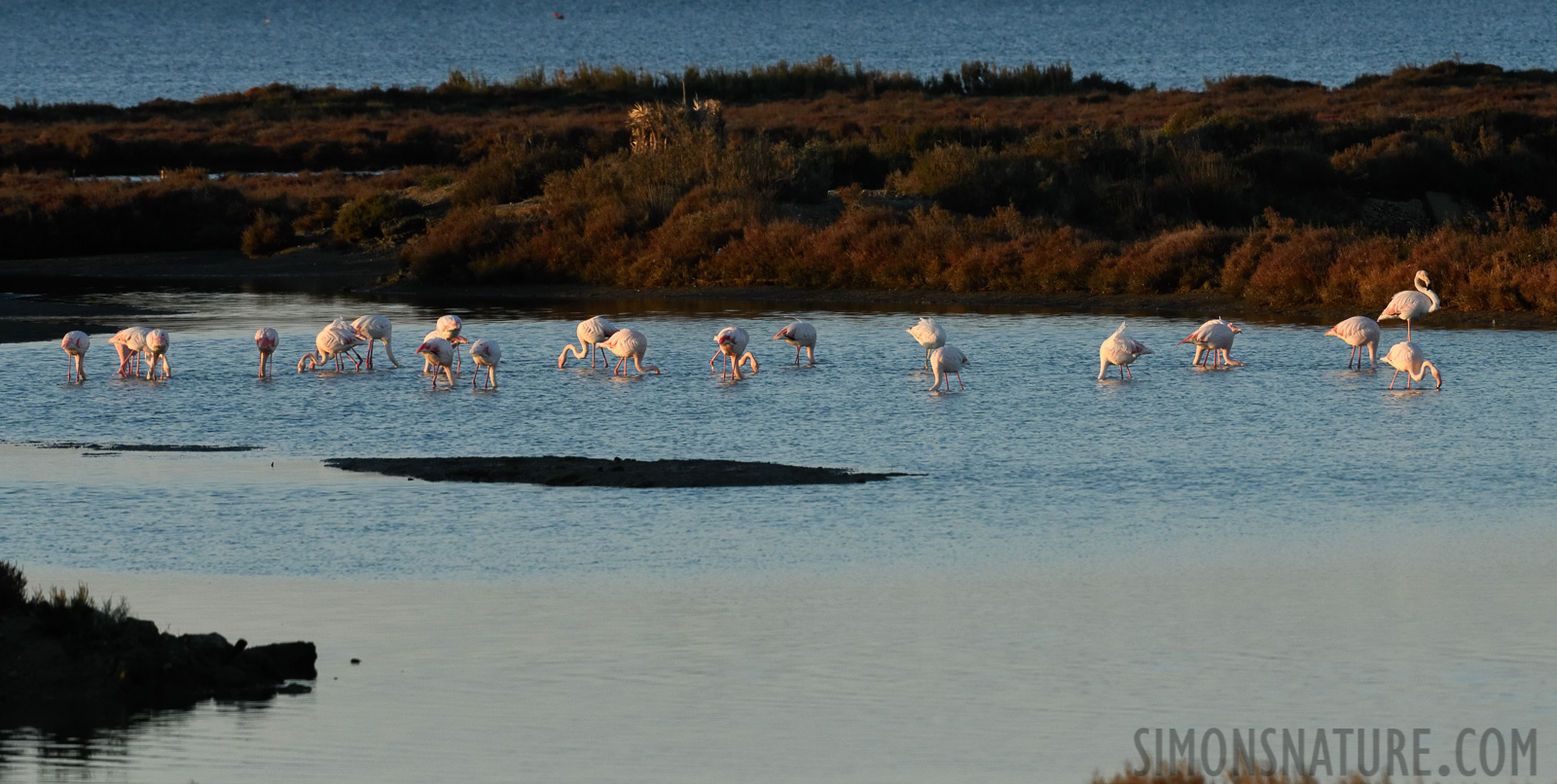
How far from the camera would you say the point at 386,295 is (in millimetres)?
32844

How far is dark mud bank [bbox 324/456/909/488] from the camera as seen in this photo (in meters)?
14.1

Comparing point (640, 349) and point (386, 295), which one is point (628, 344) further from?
point (386, 295)

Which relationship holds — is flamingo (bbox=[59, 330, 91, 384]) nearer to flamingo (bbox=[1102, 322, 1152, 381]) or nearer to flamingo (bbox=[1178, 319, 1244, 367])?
flamingo (bbox=[1102, 322, 1152, 381])

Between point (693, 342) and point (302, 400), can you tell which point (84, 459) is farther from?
point (693, 342)

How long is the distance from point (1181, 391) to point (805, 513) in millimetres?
7158

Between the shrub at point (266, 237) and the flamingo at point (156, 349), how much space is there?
18.1 metres

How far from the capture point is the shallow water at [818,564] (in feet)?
27.1

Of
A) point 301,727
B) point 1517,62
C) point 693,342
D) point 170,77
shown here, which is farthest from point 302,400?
point 170,77

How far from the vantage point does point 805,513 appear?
510 inches

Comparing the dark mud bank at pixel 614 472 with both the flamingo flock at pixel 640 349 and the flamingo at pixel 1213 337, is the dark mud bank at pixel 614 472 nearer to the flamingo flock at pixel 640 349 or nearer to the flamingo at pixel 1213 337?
the flamingo flock at pixel 640 349

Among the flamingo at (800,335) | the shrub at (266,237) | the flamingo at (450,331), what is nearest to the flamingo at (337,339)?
the flamingo at (450,331)

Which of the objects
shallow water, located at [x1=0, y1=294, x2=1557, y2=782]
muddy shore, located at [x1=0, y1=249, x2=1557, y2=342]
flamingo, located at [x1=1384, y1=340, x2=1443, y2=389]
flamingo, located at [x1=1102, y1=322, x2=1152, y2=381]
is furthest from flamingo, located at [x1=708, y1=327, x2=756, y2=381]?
muddy shore, located at [x1=0, y1=249, x2=1557, y2=342]

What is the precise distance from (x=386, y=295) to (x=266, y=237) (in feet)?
23.5

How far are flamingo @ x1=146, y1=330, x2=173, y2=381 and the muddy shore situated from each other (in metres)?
5.12
